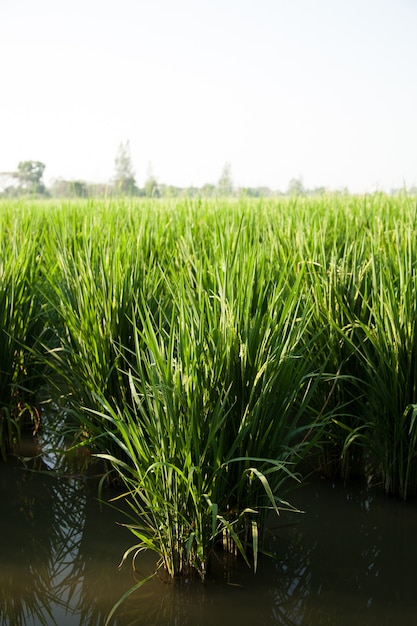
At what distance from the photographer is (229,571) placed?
2.08 metres

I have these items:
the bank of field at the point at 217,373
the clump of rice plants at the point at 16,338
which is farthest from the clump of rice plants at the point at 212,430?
the clump of rice plants at the point at 16,338

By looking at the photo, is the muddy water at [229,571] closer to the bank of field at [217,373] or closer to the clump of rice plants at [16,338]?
the bank of field at [217,373]

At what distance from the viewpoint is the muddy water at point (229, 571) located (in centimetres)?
194

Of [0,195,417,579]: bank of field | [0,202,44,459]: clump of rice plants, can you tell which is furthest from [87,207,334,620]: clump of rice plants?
[0,202,44,459]: clump of rice plants

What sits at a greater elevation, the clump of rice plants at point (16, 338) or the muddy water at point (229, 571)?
the clump of rice plants at point (16, 338)

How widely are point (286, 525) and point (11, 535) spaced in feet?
2.81

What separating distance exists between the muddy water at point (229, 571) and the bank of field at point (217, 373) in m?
0.09

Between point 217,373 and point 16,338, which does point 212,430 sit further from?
point 16,338

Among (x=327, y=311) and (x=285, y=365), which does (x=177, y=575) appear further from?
(x=327, y=311)

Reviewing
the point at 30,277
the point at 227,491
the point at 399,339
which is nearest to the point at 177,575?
the point at 227,491

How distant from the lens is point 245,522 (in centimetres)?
207

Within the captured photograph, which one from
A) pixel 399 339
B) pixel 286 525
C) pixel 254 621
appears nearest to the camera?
pixel 254 621

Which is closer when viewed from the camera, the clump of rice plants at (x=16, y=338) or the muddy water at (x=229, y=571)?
the muddy water at (x=229, y=571)

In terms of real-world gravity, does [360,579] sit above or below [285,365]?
below
